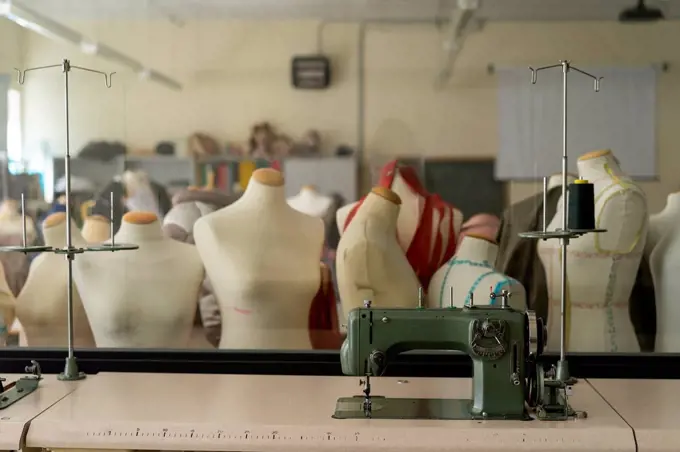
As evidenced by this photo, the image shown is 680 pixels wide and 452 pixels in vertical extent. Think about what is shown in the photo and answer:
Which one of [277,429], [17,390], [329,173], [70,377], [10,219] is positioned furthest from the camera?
[10,219]

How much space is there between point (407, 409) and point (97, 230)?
1059mm

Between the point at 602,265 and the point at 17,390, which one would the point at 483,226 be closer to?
the point at 602,265

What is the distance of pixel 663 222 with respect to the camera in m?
1.86

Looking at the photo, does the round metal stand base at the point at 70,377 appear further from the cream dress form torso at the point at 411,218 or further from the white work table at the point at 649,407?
the white work table at the point at 649,407

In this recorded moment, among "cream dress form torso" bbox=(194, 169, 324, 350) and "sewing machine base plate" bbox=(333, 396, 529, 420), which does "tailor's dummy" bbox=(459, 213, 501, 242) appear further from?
"sewing machine base plate" bbox=(333, 396, 529, 420)

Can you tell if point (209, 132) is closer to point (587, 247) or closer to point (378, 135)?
point (378, 135)

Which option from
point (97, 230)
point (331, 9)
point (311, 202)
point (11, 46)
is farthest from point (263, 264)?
point (11, 46)

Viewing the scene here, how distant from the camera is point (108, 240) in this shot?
1.99 meters

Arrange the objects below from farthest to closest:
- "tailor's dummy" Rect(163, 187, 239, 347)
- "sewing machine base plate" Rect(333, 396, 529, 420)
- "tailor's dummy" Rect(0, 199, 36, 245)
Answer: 1. "tailor's dummy" Rect(0, 199, 36, 245)
2. "tailor's dummy" Rect(163, 187, 239, 347)
3. "sewing machine base plate" Rect(333, 396, 529, 420)

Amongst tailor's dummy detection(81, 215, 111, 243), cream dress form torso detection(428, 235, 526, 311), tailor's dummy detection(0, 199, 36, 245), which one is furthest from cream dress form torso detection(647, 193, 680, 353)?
tailor's dummy detection(0, 199, 36, 245)

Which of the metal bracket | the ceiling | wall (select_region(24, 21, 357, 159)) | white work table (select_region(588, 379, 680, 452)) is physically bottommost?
white work table (select_region(588, 379, 680, 452))

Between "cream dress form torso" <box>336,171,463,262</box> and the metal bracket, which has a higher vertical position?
"cream dress form torso" <box>336,171,463,262</box>

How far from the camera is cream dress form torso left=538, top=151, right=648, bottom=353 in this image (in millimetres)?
1812

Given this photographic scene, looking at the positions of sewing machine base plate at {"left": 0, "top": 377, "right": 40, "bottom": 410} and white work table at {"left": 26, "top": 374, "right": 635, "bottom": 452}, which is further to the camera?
sewing machine base plate at {"left": 0, "top": 377, "right": 40, "bottom": 410}
